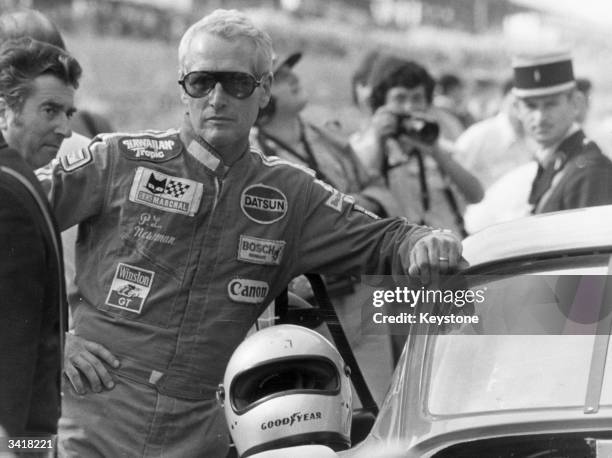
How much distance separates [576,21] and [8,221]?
6.04 meters

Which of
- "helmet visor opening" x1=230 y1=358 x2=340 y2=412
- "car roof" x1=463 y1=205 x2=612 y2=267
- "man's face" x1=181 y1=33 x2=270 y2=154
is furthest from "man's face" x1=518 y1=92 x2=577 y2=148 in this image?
"helmet visor opening" x1=230 y1=358 x2=340 y2=412

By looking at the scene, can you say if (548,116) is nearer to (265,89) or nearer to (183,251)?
(265,89)

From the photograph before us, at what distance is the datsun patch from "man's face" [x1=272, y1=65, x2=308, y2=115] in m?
2.28

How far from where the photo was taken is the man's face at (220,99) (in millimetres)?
3281

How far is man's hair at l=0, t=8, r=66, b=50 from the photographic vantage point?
3.41 m

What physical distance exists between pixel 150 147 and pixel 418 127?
2930mm

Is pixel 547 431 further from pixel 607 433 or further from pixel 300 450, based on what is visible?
pixel 300 450

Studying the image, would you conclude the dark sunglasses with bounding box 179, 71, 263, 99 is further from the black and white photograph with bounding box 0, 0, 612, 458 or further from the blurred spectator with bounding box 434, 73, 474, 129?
the blurred spectator with bounding box 434, 73, 474, 129

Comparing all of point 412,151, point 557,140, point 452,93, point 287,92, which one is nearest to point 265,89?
point 287,92

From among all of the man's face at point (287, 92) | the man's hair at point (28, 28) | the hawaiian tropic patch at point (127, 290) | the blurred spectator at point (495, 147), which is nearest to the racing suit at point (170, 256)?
the hawaiian tropic patch at point (127, 290)

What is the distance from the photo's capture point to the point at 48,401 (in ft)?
8.71

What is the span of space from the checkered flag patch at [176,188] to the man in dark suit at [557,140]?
1911 mm

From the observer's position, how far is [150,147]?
3.34 metres

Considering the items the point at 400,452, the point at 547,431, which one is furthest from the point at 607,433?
the point at 400,452
